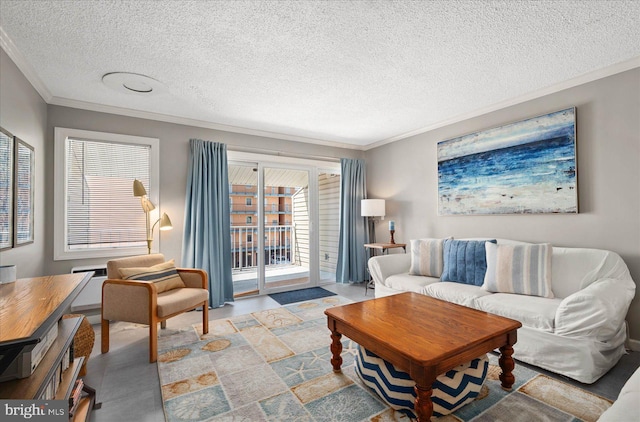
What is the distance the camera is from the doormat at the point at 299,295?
4.24m

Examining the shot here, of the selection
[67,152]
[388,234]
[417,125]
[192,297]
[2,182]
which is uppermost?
[417,125]

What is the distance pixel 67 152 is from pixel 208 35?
2407 mm

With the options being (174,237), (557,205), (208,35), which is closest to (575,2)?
(557,205)

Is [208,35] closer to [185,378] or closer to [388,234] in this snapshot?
[185,378]

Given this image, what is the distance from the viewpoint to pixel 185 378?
86.7 inches

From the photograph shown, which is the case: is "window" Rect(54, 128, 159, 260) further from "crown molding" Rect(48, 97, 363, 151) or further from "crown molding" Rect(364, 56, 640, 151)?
"crown molding" Rect(364, 56, 640, 151)

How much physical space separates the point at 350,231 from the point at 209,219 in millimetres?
2392

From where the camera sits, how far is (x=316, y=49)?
232 centimetres

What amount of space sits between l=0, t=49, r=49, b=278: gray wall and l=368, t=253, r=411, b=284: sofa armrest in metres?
3.48

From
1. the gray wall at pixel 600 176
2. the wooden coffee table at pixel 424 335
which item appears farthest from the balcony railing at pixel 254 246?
the gray wall at pixel 600 176

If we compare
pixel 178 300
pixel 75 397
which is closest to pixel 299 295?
pixel 178 300

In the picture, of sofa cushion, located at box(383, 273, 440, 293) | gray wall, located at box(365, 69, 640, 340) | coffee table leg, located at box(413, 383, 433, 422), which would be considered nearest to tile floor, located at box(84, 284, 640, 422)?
gray wall, located at box(365, 69, 640, 340)

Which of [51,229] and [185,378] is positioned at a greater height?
[51,229]

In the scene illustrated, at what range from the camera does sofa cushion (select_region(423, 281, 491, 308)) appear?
2.78m
